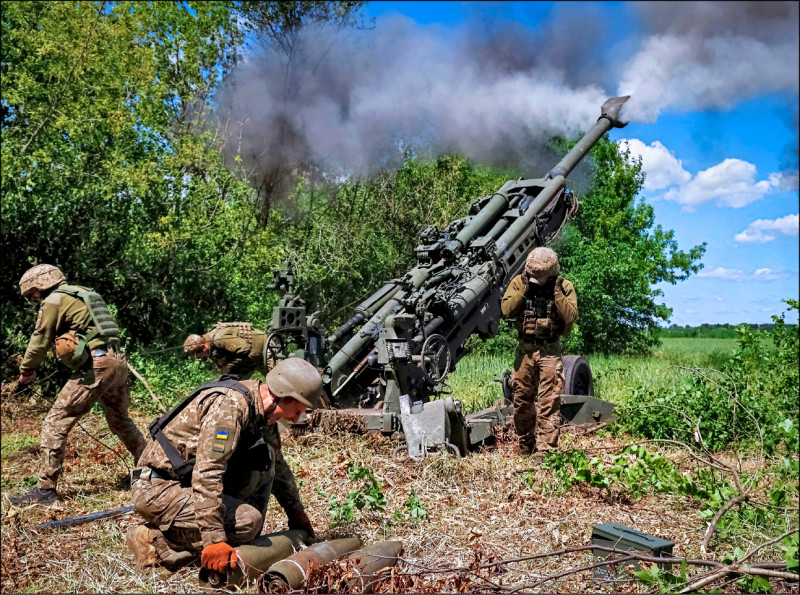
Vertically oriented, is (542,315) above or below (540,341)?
above

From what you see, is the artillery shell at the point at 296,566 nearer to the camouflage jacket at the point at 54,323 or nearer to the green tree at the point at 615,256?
the camouflage jacket at the point at 54,323

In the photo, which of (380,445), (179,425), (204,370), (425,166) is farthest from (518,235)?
(425,166)

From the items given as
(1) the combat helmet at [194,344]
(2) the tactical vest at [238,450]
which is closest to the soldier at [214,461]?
(2) the tactical vest at [238,450]

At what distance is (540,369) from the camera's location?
22.8 ft

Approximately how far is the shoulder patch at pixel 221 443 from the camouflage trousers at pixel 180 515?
31cm

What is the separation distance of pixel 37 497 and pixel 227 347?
6.04ft

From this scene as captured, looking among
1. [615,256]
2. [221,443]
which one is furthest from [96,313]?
[615,256]

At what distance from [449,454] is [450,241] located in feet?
9.26

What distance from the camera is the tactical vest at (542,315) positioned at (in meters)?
6.86

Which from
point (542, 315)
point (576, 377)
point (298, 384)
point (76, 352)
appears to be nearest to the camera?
point (298, 384)

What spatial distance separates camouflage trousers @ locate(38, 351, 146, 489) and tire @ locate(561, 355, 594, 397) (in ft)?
14.8

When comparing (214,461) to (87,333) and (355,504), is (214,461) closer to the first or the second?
(355,504)

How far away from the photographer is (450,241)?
27.8ft

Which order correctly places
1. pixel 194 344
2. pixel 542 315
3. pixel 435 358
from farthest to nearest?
pixel 435 358 < pixel 542 315 < pixel 194 344
